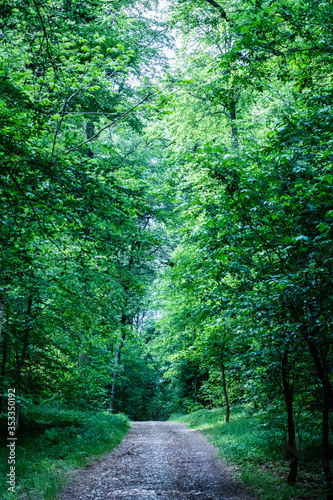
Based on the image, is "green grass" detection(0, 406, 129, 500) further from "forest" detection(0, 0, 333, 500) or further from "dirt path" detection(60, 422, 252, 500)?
"dirt path" detection(60, 422, 252, 500)

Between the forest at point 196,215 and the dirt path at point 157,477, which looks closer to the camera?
the forest at point 196,215

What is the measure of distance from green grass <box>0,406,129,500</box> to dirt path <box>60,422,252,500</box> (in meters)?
0.36

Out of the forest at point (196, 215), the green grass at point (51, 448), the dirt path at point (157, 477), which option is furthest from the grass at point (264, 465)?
the green grass at point (51, 448)

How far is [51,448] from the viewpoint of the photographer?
8523 mm

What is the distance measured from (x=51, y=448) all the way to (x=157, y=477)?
2.84 metres

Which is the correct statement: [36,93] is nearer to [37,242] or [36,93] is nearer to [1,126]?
[1,126]

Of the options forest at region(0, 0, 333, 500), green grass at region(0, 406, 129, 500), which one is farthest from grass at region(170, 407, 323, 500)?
green grass at region(0, 406, 129, 500)

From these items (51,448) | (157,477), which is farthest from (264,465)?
(51,448)

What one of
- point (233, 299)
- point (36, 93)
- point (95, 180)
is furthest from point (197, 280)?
point (36, 93)

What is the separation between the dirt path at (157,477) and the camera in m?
6.26

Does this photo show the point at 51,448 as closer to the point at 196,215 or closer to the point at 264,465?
the point at 264,465

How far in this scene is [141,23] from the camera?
13.6m

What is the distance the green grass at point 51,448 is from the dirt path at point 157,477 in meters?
0.36

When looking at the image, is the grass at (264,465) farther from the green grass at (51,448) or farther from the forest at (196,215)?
the green grass at (51,448)
